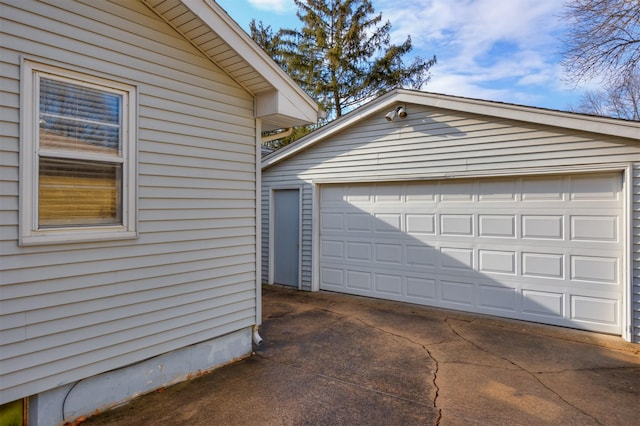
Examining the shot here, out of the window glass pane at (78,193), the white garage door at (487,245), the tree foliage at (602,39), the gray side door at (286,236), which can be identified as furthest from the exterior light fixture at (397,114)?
the tree foliage at (602,39)

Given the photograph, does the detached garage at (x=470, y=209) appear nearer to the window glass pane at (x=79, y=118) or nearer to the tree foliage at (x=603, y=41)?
the window glass pane at (x=79, y=118)

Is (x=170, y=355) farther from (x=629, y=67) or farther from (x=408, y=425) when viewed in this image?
(x=629, y=67)

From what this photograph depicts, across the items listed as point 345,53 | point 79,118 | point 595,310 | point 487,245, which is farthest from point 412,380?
point 345,53

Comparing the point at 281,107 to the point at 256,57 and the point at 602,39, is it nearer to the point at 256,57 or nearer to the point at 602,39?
the point at 256,57

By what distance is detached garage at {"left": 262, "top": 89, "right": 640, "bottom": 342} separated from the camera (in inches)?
197

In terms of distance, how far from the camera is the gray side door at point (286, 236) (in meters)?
8.12

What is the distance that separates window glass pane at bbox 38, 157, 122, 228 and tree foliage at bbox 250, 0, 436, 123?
12.9 m

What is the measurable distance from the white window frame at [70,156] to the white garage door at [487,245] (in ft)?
15.7

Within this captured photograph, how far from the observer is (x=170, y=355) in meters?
3.61

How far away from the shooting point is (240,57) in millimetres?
3791

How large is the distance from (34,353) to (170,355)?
1.20 m

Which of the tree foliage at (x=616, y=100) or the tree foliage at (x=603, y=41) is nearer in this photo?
the tree foliage at (x=603, y=41)

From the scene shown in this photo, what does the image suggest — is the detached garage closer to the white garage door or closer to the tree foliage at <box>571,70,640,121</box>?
the white garage door

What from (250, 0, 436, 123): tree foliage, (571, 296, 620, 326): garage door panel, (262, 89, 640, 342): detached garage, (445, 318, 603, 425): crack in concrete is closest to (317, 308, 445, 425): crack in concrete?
(445, 318, 603, 425): crack in concrete
